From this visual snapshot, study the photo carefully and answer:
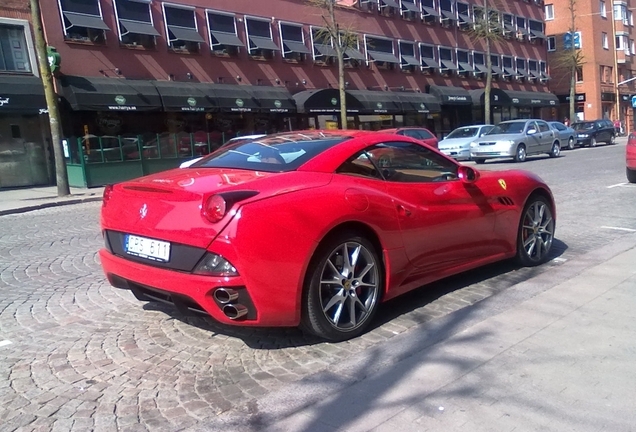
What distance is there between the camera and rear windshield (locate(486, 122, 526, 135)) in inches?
Answer: 906

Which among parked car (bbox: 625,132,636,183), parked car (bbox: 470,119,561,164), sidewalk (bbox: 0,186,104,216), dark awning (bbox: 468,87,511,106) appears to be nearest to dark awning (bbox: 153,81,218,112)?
sidewalk (bbox: 0,186,104,216)

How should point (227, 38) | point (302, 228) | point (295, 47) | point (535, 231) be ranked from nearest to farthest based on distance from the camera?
point (302, 228)
point (535, 231)
point (227, 38)
point (295, 47)

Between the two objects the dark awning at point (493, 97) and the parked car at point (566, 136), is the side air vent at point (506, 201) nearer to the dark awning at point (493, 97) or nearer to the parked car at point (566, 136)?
the parked car at point (566, 136)

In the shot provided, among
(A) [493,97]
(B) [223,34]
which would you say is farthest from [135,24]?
(A) [493,97]

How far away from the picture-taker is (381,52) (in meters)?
34.0

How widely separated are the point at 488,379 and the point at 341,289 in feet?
3.65

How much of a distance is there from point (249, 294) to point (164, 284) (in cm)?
59

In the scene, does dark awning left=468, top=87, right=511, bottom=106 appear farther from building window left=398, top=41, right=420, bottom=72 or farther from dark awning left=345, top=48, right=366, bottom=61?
dark awning left=345, top=48, right=366, bottom=61

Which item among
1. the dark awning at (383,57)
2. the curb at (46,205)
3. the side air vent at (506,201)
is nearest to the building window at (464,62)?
the dark awning at (383,57)

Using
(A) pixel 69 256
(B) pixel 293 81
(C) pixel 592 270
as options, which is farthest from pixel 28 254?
(B) pixel 293 81

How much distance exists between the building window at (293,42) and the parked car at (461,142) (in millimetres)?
8682

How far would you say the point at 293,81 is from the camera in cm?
2920

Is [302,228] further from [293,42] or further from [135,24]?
[293,42]

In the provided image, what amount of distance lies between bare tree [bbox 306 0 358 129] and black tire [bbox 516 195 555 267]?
21.9 m
